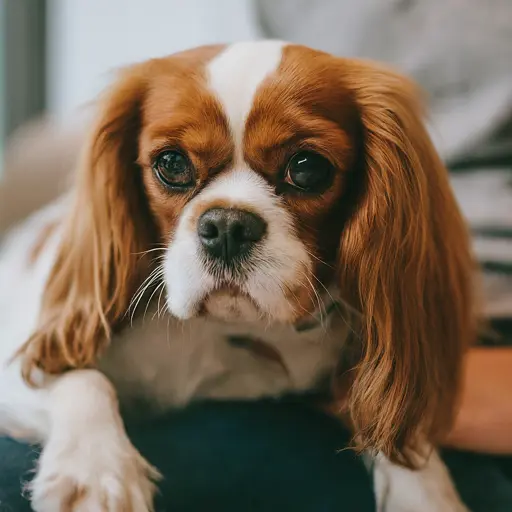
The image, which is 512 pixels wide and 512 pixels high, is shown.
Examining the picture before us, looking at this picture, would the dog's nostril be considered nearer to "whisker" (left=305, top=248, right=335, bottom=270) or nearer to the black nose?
the black nose

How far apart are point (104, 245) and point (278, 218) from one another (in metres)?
0.22

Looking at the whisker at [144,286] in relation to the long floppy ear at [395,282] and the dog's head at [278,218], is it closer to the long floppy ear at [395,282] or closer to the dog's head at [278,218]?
the dog's head at [278,218]

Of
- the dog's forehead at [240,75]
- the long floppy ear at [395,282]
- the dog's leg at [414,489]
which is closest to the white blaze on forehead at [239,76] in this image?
the dog's forehead at [240,75]

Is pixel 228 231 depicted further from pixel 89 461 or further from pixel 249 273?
pixel 89 461

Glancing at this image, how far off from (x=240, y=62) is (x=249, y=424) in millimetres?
416

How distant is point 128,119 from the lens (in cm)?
84

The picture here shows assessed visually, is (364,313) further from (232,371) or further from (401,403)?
(232,371)

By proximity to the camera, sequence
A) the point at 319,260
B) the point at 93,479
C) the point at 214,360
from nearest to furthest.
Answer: the point at 93,479 → the point at 319,260 → the point at 214,360

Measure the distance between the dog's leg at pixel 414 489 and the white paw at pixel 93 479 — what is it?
0.26 m

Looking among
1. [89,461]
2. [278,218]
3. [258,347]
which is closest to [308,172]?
[278,218]

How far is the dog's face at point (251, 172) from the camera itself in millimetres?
728

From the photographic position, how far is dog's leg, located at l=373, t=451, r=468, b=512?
78 centimetres

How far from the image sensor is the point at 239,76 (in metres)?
0.74

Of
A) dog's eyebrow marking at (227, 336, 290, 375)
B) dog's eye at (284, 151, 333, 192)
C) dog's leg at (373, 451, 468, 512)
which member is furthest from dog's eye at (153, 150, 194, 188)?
dog's leg at (373, 451, 468, 512)
